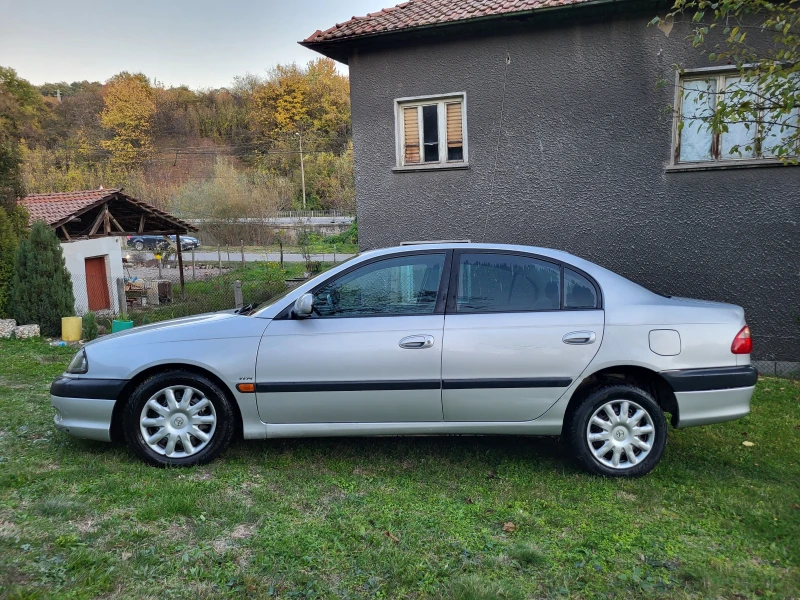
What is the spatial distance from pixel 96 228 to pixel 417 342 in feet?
53.2

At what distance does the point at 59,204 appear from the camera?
17.7 m

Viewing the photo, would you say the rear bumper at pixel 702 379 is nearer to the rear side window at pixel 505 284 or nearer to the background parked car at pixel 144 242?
the rear side window at pixel 505 284

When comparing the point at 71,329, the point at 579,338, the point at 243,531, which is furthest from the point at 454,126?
the point at 71,329

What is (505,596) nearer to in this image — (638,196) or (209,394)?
(209,394)

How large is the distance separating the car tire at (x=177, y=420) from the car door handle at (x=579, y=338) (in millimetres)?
2314

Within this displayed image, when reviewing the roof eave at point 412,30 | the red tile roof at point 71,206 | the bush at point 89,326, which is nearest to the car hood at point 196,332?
the roof eave at point 412,30

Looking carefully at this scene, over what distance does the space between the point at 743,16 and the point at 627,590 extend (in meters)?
7.66

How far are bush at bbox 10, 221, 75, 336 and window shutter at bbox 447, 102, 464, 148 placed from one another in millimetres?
8149

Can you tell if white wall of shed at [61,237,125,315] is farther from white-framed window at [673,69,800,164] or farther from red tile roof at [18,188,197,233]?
white-framed window at [673,69,800,164]

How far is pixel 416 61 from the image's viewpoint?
944 centimetres

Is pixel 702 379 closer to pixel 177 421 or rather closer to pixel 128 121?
pixel 177 421

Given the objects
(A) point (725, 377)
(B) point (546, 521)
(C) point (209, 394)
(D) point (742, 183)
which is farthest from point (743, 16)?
(C) point (209, 394)

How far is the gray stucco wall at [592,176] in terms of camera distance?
8305mm

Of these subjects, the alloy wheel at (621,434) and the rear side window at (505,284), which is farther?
the rear side window at (505,284)
